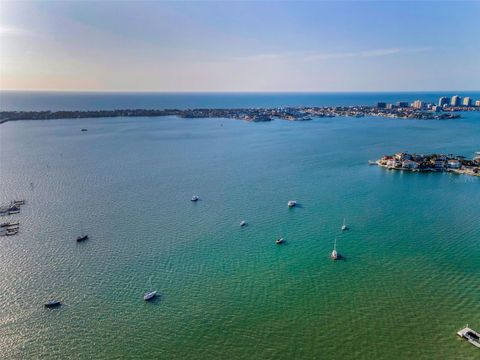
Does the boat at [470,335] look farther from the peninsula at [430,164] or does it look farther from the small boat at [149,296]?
the peninsula at [430,164]

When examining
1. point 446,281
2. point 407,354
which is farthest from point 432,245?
point 407,354

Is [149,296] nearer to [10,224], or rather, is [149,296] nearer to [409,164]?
[10,224]

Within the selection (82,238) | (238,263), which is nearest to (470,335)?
(238,263)

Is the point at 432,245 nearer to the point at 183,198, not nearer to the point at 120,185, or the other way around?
the point at 183,198

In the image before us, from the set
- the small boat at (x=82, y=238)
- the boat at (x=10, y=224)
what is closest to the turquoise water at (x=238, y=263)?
the small boat at (x=82, y=238)

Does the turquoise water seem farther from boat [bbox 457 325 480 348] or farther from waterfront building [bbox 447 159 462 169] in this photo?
waterfront building [bbox 447 159 462 169]

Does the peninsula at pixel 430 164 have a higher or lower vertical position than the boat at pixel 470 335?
higher
